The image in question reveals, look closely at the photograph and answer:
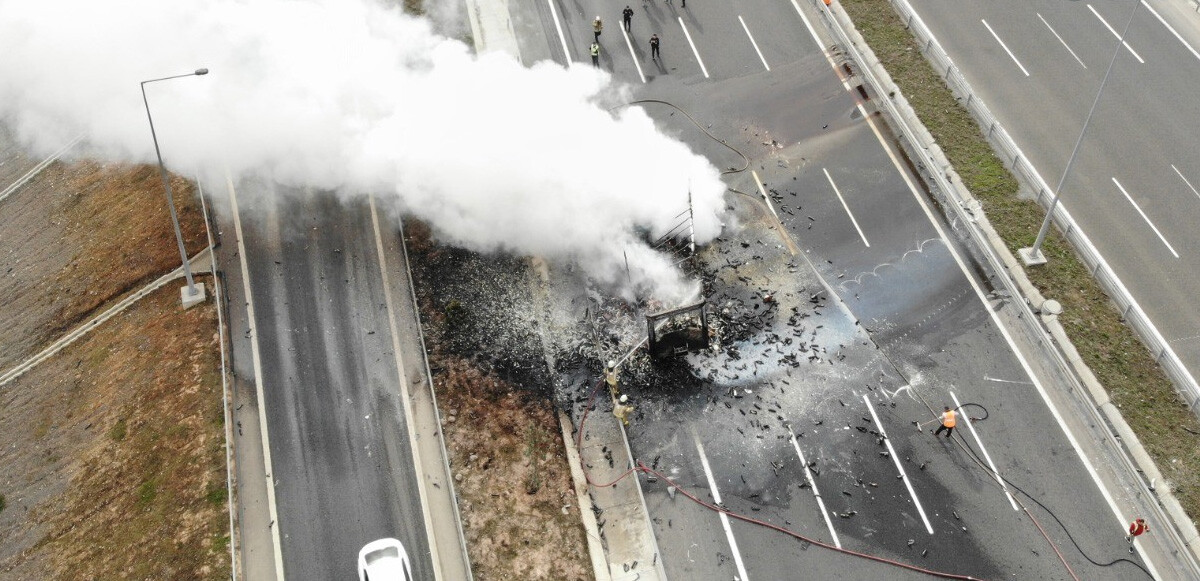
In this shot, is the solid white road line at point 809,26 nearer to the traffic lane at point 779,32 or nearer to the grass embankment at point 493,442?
the traffic lane at point 779,32

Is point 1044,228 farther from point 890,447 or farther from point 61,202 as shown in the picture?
point 61,202

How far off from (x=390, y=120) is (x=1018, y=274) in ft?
49.5

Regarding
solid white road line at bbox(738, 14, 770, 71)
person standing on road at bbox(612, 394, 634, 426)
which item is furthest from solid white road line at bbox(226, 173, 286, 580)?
solid white road line at bbox(738, 14, 770, 71)

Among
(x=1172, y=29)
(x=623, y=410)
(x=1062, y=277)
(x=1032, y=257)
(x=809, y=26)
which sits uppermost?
(x=809, y=26)

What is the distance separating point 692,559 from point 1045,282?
10.7 metres

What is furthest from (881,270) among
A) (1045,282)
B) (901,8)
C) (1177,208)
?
(901,8)

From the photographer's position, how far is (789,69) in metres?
27.9

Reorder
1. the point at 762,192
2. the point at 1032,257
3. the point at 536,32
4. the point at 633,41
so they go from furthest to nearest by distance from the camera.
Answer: the point at 536,32 → the point at 633,41 → the point at 762,192 → the point at 1032,257

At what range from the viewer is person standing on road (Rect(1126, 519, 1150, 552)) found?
1825 cm

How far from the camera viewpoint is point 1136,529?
1830cm

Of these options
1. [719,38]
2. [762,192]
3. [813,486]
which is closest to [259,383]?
[813,486]

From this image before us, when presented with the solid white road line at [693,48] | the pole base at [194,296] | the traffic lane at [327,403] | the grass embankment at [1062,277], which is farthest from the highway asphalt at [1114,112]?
the pole base at [194,296]

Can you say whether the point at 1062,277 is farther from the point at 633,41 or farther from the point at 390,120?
the point at 390,120

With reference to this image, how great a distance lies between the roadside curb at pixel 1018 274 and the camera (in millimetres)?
18875
